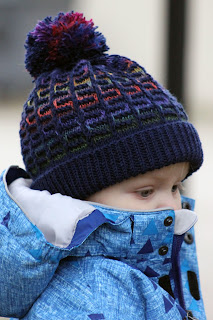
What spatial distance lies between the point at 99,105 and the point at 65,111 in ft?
0.27

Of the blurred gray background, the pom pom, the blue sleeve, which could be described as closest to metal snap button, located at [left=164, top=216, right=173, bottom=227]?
the blue sleeve

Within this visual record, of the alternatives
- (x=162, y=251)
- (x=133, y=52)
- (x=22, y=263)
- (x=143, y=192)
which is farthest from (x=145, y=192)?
(x=133, y=52)

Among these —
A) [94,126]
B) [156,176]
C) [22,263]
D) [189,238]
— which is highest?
[94,126]

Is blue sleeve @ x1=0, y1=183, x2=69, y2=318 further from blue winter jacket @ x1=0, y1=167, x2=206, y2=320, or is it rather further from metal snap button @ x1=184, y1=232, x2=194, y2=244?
metal snap button @ x1=184, y1=232, x2=194, y2=244

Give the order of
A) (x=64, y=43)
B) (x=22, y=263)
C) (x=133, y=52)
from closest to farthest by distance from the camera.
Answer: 1. (x=22, y=263)
2. (x=64, y=43)
3. (x=133, y=52)

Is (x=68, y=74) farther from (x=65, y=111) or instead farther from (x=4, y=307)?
(x=4, y=307)

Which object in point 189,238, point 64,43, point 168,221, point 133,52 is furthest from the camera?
point 133,52

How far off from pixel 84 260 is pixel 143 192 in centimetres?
21

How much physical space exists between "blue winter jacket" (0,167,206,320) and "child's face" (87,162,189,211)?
4 cm

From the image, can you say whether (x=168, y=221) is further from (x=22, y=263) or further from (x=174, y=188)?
(x=22, y=263)

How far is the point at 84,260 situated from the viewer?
1.37m

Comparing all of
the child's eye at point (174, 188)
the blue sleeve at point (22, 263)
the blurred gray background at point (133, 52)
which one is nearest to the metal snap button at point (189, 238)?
the child's eye at point (174, 188)

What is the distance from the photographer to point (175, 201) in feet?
4.91

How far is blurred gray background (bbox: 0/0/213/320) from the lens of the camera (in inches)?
153
